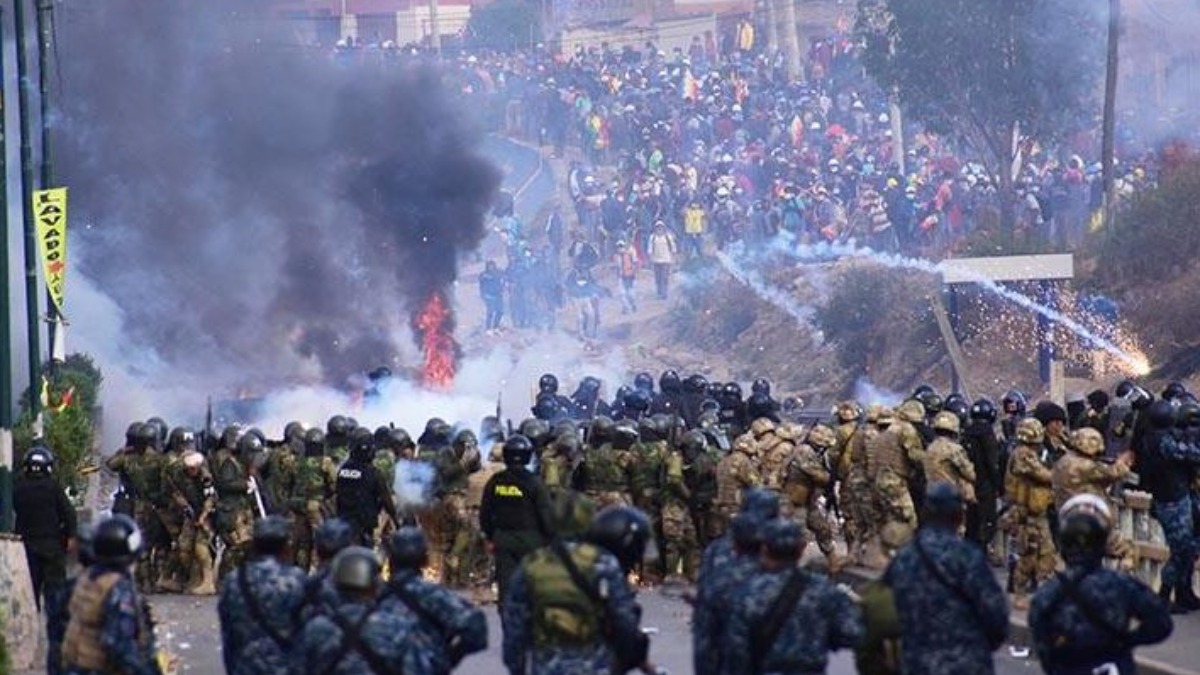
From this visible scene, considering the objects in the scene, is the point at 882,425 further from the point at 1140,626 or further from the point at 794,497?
the point at 1140,626

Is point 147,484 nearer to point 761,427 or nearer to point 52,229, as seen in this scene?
point 761,427

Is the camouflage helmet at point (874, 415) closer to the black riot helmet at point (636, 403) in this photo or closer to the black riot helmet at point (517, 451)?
the black riot helmet at point (517, 451)

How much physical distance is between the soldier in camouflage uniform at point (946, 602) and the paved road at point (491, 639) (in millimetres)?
5232

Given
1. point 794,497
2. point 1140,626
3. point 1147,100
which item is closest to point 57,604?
point 1140,626

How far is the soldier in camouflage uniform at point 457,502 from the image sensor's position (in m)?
21.1

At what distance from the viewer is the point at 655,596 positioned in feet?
69.1

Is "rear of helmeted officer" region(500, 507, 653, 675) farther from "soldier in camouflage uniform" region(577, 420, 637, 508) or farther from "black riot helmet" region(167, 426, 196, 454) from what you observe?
"black riot helmet" region(167, 426, 196, 454)

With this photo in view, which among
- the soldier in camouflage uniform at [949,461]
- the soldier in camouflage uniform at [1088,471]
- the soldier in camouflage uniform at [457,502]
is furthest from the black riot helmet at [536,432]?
A: the soldier in camouflage uniform at [1088,471]

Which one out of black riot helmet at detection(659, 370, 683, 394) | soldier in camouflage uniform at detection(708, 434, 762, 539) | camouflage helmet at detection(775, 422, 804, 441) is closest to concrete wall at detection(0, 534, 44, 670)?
soldier in camouflage uniform at detection(708, 434, 762, 539)

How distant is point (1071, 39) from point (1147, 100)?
30.4 ft

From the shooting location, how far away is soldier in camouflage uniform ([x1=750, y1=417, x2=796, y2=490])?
21375 millimetres

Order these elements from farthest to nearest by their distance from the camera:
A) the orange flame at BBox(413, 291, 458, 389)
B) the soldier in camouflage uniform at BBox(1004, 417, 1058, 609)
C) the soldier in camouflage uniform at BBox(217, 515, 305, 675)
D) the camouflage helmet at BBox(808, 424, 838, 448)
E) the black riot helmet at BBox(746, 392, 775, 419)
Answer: the orange flame at BBox(413, 291, 458, 389), the black riot helmet at BBox(746, 392, 775, 419), the camouflage helmet at BBox(808, 424, 838, 448), the soldier in camouflage uniform at BBox(1004, 417, 1058, 609), the soldier in camouflage uniform at BBox(217, 515, 305, 675)

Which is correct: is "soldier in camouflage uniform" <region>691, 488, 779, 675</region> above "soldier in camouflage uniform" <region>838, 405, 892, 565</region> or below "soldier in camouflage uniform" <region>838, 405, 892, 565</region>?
above

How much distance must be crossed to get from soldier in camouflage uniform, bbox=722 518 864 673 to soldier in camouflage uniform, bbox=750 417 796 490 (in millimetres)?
10482
